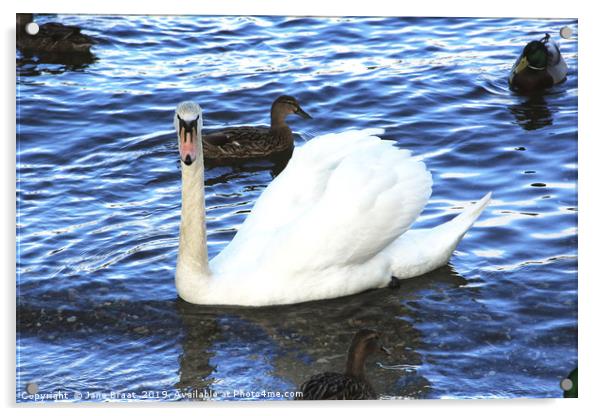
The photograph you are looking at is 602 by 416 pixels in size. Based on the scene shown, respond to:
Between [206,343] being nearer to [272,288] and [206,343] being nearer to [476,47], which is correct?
[272,288]

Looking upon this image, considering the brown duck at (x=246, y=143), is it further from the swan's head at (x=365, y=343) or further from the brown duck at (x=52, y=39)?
the swan's head at (x=365, y=343)

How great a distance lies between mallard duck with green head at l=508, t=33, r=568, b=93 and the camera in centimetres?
1088

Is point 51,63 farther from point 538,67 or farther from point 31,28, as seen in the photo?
point 538,67

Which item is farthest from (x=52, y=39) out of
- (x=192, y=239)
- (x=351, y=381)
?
(x=351, y=381)

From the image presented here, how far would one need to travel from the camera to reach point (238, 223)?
40.4ft

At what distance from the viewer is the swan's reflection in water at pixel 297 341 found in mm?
10539

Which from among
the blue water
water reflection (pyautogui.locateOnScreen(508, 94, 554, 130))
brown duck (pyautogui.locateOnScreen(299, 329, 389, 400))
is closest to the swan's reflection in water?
the blue water

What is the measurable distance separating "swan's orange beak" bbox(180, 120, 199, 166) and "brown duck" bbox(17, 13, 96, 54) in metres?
0.89

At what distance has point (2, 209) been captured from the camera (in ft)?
34.1

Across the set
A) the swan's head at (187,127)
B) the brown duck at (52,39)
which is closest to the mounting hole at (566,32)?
the swan's head at (187,127)

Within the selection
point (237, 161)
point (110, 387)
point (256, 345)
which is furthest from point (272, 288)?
point (237, 161)

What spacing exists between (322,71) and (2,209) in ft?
7.30

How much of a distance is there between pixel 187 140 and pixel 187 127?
8 cm

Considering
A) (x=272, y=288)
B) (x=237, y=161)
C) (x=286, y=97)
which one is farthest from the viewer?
(x=237, y=161)
